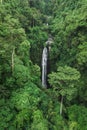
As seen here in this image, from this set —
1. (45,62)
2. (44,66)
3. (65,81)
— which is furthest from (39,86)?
(45,62)

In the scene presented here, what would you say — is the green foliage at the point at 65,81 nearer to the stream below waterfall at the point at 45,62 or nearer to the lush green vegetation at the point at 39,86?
the lush green vegetation at the point at 39,86

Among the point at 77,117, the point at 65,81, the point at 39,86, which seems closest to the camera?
the point at 65,81

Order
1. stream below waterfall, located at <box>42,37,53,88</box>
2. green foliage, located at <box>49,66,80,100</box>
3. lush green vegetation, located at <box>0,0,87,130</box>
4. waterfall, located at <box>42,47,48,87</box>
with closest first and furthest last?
lush green vegetation, located at <box>0,0,87,130</box>, green foliage, located at <box>49,66,80,100</box>, waterfall, located at <box>42,47,48,87</box>, stream below waterfall, located at <box>42,37,53,88</box>

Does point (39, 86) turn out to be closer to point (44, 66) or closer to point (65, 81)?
point (65, 81)

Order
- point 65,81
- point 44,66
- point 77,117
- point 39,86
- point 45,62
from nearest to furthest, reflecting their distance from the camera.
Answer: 1. point 65,81
2. point 77,117
3. point 39,86
4. point 44,66
5. point 45,62

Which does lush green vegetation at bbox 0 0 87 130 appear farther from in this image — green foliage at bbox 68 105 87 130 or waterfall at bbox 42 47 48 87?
waterfall at bbox 42 47 48 87

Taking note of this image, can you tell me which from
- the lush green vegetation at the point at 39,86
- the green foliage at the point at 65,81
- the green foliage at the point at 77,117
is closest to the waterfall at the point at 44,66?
the lush green vegetation at the point at 39,86

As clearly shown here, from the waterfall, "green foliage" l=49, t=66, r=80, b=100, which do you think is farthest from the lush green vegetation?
the waterfall

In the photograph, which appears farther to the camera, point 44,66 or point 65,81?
point 44,66

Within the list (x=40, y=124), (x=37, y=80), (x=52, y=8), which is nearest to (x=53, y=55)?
(x=37, y=80)

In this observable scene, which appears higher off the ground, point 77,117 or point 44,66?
point 44,66

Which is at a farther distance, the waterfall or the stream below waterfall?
the stream below waterfall
